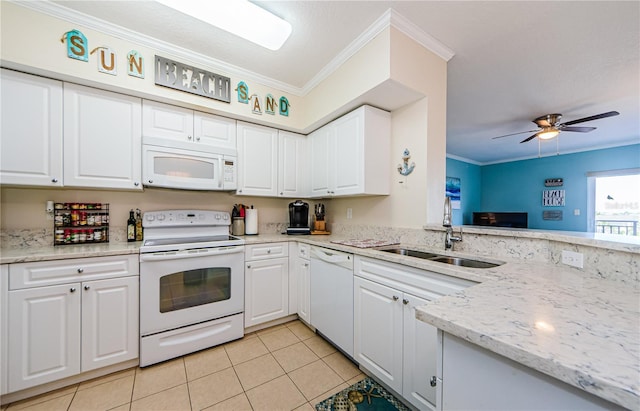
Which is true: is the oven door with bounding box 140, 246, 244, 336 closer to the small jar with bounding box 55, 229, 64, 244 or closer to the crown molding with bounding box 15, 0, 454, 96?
the small jar with bounding box 55, 229, 64, 244

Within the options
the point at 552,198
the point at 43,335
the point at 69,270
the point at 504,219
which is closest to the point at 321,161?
the point at 69,270

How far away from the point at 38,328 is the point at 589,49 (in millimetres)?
4554

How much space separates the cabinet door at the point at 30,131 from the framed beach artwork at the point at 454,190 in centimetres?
659

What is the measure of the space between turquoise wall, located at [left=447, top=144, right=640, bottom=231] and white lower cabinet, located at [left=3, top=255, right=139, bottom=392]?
21.4 ft

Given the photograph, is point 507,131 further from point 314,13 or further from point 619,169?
point 314,13

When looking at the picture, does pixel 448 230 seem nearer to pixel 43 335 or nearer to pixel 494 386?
pixel 494 386

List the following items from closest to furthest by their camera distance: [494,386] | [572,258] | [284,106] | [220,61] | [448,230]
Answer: [494,386] → [572,258] → [448,230] → [220,61] → [284,106]

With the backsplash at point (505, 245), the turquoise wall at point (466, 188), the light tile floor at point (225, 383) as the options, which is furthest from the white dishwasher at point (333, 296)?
the turquoise wall at point (466, 188)

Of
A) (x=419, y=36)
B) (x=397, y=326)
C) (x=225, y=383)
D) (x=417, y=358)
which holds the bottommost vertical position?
(x=225, y=383)

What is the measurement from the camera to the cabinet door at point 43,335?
4.77 ft

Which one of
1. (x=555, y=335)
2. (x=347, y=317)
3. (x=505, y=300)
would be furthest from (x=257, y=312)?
(x=555, y=335)

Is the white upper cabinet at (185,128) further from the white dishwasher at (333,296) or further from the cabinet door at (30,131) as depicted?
the white dishwasher at (333,296)

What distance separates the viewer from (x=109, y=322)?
1.69 metres

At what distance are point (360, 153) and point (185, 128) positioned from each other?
1635 mm
